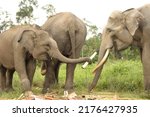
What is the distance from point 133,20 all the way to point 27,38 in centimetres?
160

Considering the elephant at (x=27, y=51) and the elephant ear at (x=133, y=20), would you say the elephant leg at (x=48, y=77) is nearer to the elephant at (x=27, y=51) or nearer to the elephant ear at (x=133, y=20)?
the elephant at (x=27, y=51)

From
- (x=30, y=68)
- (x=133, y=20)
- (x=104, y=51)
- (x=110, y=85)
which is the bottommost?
(x=110, y=85)

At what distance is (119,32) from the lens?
6.38m

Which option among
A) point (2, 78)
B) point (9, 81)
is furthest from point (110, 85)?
point (2, 78)

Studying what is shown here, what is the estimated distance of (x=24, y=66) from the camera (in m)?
6.23

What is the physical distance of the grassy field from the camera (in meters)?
6.38

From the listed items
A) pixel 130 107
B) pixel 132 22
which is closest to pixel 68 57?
pixel 132 22

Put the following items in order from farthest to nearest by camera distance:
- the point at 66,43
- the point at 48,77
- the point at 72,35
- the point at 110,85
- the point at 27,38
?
the point at 110,85 < the point at 48,77 < the point at 66,43 < the point at 72,35 < the point at 27,38

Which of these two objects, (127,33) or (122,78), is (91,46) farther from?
(127,33)

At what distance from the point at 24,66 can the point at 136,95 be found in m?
1.76

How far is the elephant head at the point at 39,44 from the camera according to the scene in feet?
20.2

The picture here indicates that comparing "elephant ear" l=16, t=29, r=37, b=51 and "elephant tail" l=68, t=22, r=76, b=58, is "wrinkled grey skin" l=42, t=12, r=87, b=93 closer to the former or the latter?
"elephant tail" l=68, t=22, r=76, b=58

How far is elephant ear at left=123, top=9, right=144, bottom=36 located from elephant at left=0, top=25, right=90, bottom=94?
2.83 feet

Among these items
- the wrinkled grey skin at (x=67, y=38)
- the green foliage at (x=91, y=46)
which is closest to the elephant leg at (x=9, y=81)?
the wrinkled grey skin at (x=67, y=38)
